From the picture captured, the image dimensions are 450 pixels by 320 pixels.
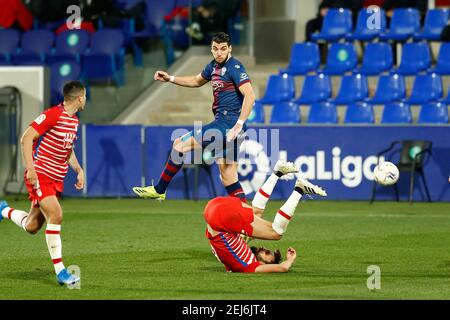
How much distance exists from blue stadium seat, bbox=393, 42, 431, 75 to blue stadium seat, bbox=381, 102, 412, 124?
1310mm

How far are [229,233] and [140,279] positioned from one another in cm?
92

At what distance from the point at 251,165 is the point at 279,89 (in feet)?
7.94

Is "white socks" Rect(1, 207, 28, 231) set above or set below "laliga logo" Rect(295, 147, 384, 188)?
above

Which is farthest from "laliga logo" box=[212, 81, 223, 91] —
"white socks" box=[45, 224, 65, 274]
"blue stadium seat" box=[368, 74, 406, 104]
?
"blue stadium seat" box=[368, 74, 406, 104]

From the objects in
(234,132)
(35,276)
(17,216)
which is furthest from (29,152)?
(234,132)

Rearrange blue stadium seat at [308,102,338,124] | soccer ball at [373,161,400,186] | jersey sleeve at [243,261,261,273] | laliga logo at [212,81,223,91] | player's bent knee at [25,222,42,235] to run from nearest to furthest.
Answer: player's bent knee at [25,222,42,235]
jersey sleeve at [243,261,261,273]
soccer ball at [373,161,400,186]
laliga logo at [212,81,223,91]
blue stadium seat at [308,102,338,124]

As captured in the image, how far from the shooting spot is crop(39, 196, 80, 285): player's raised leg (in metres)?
10.1

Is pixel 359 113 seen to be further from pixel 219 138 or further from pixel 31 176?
pixel 31 176

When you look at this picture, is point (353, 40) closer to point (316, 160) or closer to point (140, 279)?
point (316, 160)

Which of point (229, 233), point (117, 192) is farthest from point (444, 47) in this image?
point (229, 233)

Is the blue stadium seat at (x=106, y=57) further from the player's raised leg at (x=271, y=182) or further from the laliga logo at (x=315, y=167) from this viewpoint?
the player's raised leg at (x=271, y=182)

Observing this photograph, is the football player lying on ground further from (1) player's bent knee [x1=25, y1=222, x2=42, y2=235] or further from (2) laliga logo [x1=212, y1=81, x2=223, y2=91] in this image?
(2) laliga logo [x1=212, y1=81, x2=223, y2=91]

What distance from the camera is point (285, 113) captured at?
2116 cm

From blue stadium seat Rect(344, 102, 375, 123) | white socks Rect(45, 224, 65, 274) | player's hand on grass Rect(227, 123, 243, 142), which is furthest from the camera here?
blue stadium seat Rect(344, 102, 375, 123)
